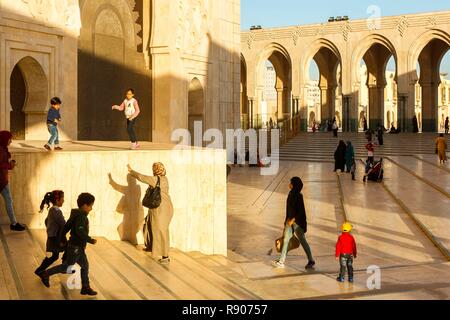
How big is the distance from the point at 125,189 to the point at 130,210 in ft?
1.05

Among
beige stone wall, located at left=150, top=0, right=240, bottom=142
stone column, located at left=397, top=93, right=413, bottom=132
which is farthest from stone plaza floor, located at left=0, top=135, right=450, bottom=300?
stone column, located at left=397, top=93, right=413, bottom=132

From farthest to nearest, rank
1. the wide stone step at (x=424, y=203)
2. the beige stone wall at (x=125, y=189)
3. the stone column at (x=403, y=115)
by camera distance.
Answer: the stone column at (x=403, y=115) < the wide stone step at (x=424, y=203) < the beige stone wall at (x=125, y=189)

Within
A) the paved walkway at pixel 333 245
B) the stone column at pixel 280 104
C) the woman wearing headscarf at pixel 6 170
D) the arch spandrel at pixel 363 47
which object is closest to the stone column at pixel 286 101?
the stone column at pixel 280 104

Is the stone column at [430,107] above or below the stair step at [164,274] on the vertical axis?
above

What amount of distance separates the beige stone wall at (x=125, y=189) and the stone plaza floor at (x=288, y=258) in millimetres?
349

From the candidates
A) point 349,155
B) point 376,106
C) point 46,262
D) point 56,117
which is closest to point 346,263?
point 46,262

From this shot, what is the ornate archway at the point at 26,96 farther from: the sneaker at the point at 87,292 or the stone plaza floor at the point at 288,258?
the sneaker at the point at 87,292

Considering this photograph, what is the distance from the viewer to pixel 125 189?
8.84 metres

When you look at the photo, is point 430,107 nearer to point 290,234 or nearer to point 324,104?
point 324,104

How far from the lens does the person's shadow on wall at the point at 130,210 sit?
8810mm

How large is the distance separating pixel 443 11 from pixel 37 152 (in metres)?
29.1
